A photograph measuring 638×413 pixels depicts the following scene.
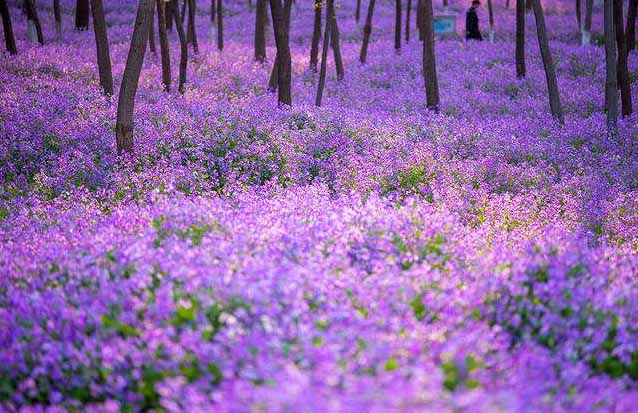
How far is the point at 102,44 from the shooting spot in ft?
48.5

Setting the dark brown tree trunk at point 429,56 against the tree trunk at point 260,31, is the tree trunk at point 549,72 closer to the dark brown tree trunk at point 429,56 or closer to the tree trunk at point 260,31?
the dark brown tree trunk at point 429,56

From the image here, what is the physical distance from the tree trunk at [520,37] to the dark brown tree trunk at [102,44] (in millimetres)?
12226

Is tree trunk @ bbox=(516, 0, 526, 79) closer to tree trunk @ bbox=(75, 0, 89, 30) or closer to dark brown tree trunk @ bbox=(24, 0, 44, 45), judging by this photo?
dark brown tree trunk @ bbox=(24, 0, 44, 45)

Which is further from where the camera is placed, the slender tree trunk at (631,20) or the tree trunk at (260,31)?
the tree trunk at (260,31)

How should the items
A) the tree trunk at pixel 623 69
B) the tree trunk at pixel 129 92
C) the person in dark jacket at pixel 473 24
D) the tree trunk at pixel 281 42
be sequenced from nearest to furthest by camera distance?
the tree trunk at pixel 129 92
the tree trunk at pixel 281 42
the tree trunk at pixel 623 69
the person in dark jacket at pixel 473 24

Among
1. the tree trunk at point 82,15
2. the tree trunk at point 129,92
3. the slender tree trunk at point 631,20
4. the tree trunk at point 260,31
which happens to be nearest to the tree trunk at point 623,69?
the slender tree trunk at point 631,20

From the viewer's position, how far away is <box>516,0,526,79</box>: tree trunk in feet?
62.3

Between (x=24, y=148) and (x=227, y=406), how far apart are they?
29.9 ft

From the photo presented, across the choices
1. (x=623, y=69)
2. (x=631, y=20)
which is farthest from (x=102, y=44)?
(x=631, y=20)

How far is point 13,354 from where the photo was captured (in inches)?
157

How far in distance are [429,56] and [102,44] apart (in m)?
7.99

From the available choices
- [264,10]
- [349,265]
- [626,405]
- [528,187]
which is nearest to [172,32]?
[264,10]

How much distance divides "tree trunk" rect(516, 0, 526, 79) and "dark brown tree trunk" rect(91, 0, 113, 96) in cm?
1223

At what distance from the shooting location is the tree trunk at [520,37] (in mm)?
18984
